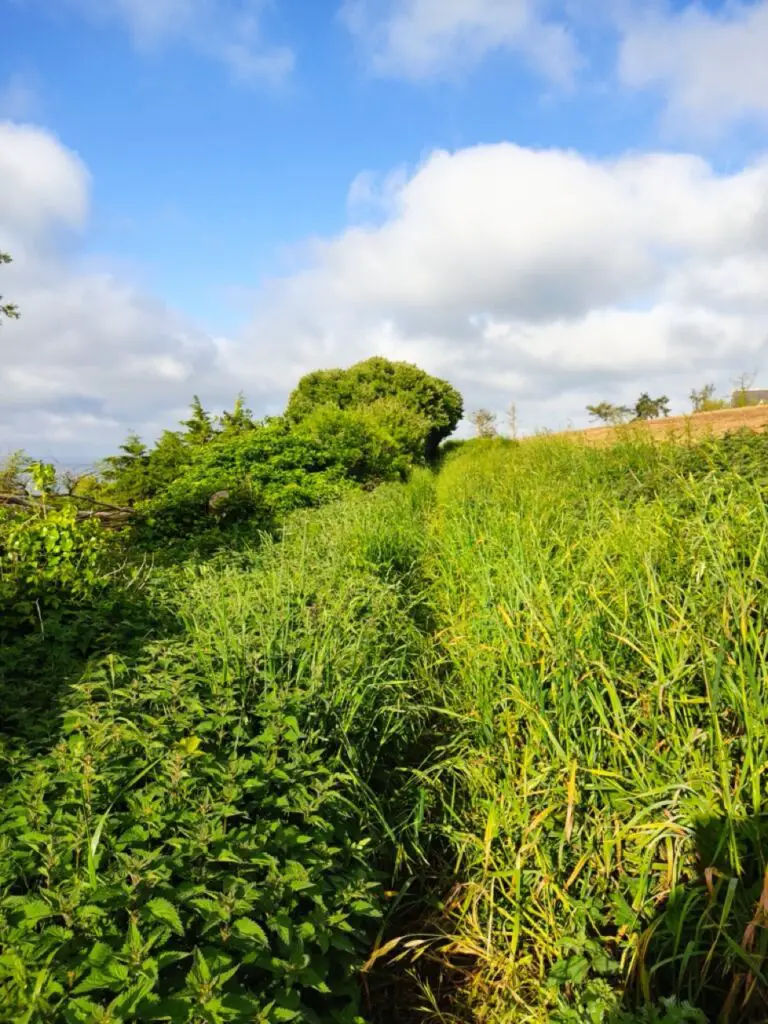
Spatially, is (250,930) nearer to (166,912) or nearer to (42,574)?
(166,912)

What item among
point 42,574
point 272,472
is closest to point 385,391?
point 272,472

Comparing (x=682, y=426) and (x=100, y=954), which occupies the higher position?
(x=682, y=426)

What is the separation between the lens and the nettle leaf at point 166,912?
52.9 inches

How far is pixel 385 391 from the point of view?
19.6m

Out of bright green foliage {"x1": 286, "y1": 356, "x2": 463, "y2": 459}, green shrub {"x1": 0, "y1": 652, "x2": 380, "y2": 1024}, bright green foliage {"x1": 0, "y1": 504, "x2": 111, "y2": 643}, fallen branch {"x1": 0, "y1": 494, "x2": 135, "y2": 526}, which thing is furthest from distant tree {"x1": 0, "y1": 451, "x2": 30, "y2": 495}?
bright green foliage {"x1": 286, "y1": 356, "x2": 463, "y2": 459}

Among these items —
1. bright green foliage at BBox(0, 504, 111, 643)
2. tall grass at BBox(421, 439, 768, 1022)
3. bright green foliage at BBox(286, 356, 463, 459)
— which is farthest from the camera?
bright green foliage at BBox(286, 356, 463, 459)

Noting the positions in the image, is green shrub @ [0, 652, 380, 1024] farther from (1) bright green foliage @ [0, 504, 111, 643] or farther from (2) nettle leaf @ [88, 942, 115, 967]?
(1) bright green foliage @ [0, 504, 111, 643]

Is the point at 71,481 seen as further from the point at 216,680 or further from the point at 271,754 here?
the point at 271,754

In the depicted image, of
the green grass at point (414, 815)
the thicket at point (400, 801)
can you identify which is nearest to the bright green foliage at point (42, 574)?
the thicket at point (400, 801)

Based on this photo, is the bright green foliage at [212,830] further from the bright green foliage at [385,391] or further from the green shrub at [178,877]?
the bright green foliage at [385,391]

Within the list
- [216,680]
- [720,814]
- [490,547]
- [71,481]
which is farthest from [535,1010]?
[71,481]

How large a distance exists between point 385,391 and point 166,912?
18.9m

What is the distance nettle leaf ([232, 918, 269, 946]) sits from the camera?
54.4 inches

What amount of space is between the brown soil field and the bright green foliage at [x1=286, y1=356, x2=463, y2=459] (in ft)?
29.8
